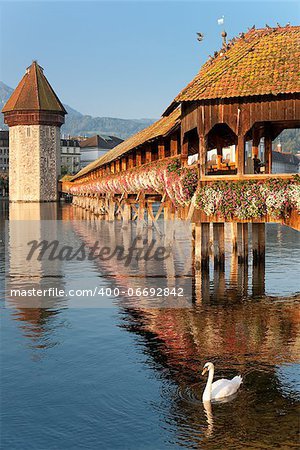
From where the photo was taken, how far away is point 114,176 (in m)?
41.6

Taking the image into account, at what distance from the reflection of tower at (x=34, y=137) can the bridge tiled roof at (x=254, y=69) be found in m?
79.1

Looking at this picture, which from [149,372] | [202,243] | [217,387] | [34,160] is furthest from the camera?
[34,160]

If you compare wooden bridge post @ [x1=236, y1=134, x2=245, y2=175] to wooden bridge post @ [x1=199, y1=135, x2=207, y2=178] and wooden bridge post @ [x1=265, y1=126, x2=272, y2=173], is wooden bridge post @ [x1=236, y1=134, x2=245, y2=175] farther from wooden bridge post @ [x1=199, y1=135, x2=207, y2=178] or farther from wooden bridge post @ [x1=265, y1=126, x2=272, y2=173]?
wooden bridge post @ [x1=265, y1=126, x2=272, y2=173]

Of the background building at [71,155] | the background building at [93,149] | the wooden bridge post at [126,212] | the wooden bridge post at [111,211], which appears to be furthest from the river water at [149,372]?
the background building at [93,149]

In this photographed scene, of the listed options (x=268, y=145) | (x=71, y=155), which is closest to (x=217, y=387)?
(x=268, y=145)

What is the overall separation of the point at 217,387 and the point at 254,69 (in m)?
11.3

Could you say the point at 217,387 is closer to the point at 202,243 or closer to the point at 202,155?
the point at 202,155

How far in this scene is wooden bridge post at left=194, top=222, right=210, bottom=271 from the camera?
65.5ft

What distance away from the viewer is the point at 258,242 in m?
24.6

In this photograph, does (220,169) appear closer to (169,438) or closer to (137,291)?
(137,291)

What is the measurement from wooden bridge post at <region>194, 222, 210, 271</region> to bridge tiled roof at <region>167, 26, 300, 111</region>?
345cm

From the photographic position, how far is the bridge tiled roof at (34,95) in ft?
322

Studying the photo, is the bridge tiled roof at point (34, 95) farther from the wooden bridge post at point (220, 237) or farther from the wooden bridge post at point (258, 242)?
the wooden bridge post at point (220, 237)

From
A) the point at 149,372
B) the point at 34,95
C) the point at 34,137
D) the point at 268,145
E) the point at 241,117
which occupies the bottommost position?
the point at 149,372
